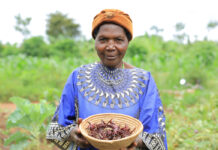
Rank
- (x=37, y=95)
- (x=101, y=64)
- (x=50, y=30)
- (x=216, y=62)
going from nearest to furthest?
(x=101, y=64) → (x=37, y=95) → (x=216, y=62) → (x=50, y=30)

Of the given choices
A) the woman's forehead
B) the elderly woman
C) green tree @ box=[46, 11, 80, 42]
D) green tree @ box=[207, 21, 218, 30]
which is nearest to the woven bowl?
the elderly woman

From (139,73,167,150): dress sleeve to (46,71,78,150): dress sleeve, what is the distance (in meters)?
0.50

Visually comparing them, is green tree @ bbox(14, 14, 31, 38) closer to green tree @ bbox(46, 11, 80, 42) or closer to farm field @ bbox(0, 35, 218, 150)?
green tree @ bbox(46, 11, 80, 42)

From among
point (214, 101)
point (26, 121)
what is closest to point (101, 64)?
point (26, 121)

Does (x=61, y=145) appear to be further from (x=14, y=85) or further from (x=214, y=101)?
(x=14, y=85)

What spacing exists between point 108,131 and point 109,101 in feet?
1.06

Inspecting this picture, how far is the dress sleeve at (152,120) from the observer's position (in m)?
1.56

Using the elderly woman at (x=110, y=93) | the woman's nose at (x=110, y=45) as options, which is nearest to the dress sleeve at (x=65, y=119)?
the elderly woman at (x=110, y=93)

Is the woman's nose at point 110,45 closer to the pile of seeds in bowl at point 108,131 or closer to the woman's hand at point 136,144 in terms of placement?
the pile of seeds in bowl at point 108,131

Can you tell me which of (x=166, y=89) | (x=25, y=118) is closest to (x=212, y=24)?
(x=166, y=89)

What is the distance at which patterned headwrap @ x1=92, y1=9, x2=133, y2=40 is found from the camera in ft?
5.14

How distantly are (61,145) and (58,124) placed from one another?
19cm

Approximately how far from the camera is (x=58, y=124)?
1.64 m

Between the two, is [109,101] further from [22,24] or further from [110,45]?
[22,24]
